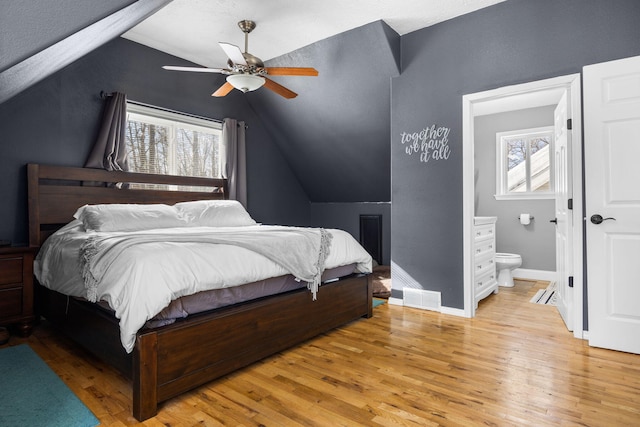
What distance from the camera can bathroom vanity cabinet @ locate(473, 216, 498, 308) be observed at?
3777 mm

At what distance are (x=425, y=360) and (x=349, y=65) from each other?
3.07 m

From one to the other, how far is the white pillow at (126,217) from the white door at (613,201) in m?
3.47

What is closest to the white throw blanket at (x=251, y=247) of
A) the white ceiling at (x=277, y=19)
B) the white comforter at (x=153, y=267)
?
the white comforter at (x=153, y=267)

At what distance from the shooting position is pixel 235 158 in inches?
191

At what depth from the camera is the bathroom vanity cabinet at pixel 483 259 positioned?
3777 millimetres

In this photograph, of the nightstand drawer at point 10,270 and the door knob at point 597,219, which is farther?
the nightstand drawer at point 10,270

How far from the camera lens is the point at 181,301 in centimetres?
198

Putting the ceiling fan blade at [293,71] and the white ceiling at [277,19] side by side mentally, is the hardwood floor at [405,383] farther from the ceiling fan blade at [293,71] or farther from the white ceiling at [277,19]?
the white ceiling at [277,19]

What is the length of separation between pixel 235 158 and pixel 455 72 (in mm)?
2782

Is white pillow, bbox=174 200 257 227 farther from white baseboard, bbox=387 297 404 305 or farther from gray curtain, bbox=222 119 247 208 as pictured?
white baseboard, bbox=387 297 404 305

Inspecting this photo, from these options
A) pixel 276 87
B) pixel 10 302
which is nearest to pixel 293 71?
pixel 276 87

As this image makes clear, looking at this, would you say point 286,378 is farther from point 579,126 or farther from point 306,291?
point 579,126

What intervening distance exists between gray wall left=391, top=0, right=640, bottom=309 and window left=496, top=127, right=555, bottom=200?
2419mm

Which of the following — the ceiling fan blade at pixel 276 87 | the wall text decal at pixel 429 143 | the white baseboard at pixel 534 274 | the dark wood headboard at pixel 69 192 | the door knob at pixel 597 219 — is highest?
the ceiling fan blade at pixel 276 87
